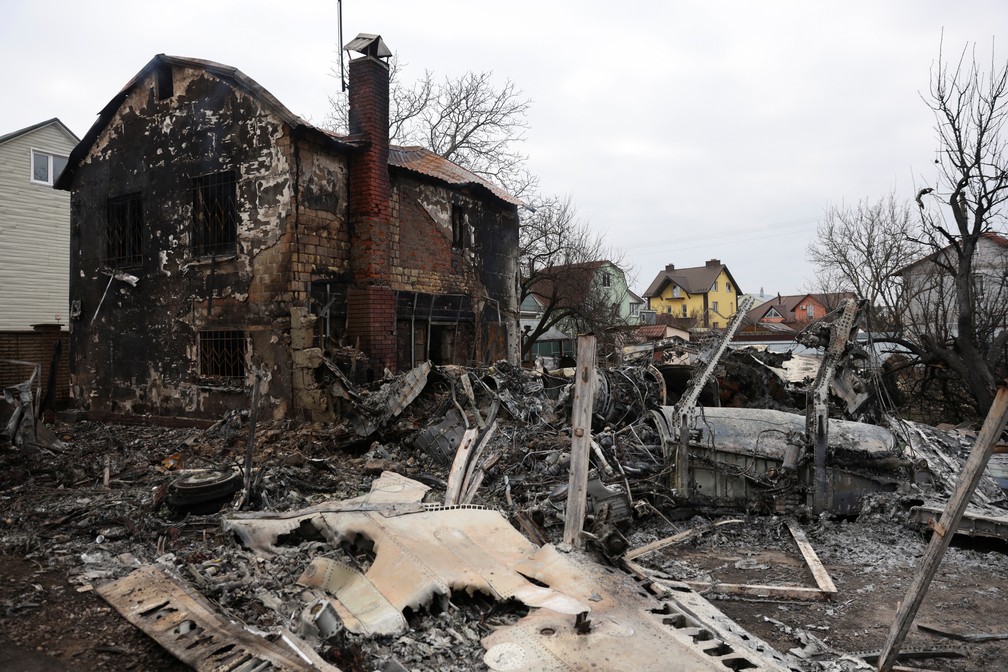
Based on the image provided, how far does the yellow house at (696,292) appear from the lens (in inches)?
2399

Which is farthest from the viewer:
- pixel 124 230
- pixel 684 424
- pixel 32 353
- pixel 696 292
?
pixel 696 292

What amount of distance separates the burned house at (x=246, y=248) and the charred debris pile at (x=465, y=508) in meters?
0.98

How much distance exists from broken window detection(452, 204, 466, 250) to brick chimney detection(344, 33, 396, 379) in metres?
2.36

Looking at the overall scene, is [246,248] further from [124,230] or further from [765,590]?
[765,590]

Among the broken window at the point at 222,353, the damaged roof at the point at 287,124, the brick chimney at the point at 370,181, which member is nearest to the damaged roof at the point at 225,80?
the damaged roof at the point at 287,124

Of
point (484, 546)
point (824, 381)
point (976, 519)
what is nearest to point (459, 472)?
point (484, 546)

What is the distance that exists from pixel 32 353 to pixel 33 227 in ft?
27.2

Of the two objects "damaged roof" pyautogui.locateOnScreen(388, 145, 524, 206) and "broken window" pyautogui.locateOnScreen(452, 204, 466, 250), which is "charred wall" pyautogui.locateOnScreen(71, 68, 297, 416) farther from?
"broken window" pyautogui.locateOnScreen(452, 204, 466, 250)

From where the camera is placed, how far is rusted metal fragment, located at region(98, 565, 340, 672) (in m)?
3.56

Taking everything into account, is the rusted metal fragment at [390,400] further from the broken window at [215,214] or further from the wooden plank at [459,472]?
the broken window at [215,214]

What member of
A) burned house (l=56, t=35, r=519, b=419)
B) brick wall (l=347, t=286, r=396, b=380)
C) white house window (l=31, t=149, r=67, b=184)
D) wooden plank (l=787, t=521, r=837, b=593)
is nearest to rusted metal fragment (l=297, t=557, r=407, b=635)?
wooden plank (l=787, t=521, r=837, b=593)

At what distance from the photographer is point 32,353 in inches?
590

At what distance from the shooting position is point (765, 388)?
1330cm

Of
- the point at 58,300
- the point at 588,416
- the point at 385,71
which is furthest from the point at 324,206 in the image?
the point at 58,300
